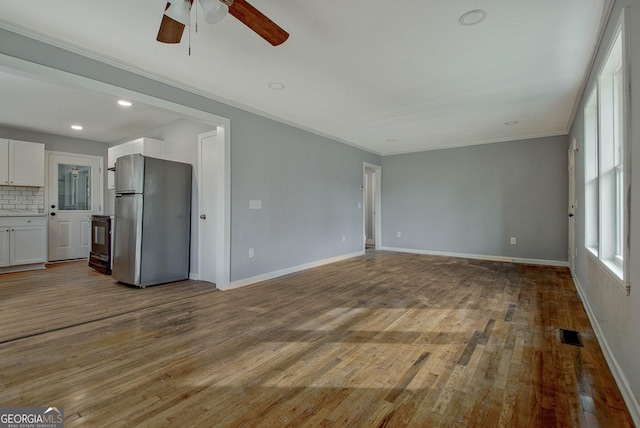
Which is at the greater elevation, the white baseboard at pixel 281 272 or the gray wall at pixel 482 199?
the gray wall at pixel 482 199

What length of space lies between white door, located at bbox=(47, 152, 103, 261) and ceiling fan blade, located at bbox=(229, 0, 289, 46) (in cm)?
620

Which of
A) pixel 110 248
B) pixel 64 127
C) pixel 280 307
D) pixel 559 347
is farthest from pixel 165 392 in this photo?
pixel 64 127

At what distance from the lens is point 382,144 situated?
636 centimetres

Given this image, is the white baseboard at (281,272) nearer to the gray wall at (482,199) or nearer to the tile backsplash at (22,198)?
the gray wall at (482,199)

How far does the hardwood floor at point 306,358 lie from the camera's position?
4.90 feet

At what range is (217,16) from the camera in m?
1.69

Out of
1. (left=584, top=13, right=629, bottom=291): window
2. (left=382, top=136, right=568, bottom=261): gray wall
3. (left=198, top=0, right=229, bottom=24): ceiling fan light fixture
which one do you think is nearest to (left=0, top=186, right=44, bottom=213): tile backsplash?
(left=198, top=0, right=229, bottom=24): ceiling fan light fixture

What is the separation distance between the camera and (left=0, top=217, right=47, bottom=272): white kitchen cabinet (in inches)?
187

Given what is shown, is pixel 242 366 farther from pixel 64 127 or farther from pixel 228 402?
pixel 64 127

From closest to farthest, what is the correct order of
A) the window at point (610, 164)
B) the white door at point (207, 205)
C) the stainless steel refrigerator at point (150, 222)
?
1. the window at point (610, 164)
2. the stainless steel refrigerator at point (150, 222)
3. the white door at point (207, 205)

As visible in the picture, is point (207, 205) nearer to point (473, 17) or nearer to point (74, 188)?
point (473, 17)

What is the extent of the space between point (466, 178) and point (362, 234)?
2471 millimetres

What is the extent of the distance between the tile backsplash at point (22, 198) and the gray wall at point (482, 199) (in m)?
7.14

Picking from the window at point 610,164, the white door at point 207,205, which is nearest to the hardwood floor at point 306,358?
the white door at point 207,205
